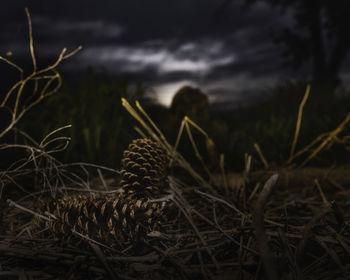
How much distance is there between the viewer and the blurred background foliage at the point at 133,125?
1773 mm

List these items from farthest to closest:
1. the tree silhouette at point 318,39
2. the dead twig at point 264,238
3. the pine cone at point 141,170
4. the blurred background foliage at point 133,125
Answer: the tree silhouette at point 318,39, the blurred background foliage at point 133,125, the pine cone at point 141,170, the dead twig at point 264,238

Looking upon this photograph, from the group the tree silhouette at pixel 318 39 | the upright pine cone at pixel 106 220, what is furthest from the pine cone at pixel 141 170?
the tree silhouette at pixel 318 39

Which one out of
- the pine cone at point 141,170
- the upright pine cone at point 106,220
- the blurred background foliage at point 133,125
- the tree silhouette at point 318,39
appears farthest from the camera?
the tree silhouette at point 318,39

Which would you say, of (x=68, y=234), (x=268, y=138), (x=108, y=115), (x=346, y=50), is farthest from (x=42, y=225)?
(x=346, y=50)

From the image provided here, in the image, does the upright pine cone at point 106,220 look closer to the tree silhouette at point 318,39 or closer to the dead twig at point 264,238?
the dead twig at point 264,238

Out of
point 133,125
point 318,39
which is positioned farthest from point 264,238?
point 318,39

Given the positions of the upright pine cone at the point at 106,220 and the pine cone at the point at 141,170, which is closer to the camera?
the upright pine cone at the point at 106,220

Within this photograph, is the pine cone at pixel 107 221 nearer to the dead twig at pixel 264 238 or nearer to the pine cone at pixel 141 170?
the pine cone at pixel 141 170

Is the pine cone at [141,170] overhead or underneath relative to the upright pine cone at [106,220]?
overhead

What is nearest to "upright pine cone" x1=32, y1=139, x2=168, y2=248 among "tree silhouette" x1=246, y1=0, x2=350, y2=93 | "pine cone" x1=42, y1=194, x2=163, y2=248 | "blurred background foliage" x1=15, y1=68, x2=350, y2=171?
"pine cone" x1=42, y1=194, x2=163, y2=248

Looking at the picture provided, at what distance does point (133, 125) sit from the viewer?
6.86 ft

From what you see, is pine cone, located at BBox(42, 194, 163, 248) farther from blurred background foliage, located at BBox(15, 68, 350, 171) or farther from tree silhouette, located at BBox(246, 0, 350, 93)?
tree silhouette, located at BBox(246, 0, 350, 93)

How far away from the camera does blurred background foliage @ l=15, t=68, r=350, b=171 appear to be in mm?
1773

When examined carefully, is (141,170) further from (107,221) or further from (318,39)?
(318,39)
